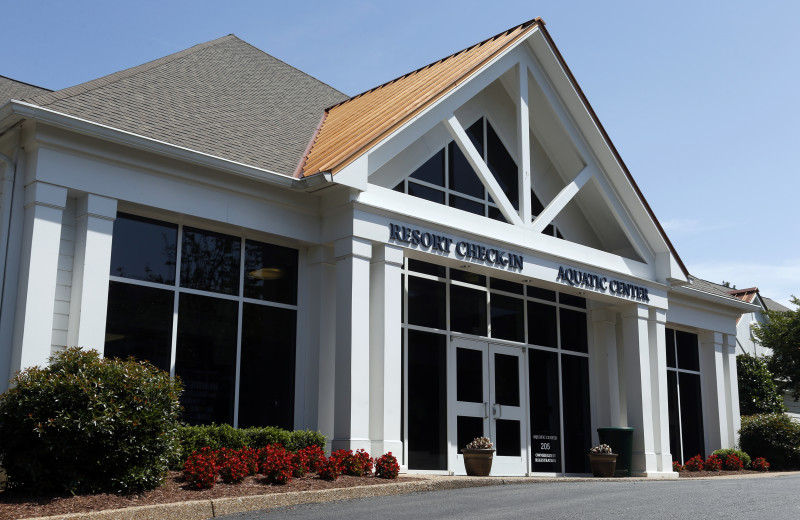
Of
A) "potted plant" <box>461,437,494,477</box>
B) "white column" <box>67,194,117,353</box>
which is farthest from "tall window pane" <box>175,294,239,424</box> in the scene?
"potted plant" <box>461,437,494,477</box>

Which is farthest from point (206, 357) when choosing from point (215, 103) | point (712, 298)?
point (712, 298)

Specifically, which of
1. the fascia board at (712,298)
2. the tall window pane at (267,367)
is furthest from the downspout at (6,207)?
the fascia board at (712,298)

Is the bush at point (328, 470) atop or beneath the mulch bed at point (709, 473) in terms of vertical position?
atop

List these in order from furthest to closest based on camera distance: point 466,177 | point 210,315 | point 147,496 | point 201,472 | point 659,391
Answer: point 659,391 → point 466,177 → point 210,315 → point 201,472 → point 147,496

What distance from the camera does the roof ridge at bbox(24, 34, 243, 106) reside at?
12469mm

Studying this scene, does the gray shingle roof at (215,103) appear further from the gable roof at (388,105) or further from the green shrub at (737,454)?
the green shrub at (737,454)

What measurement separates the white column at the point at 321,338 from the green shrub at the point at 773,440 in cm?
1419

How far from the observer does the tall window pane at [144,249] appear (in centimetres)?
1262

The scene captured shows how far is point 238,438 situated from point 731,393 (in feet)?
53.4

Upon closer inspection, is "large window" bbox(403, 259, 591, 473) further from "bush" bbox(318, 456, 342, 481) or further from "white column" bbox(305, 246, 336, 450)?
"bush" bbox(318, 456, 342, 481)

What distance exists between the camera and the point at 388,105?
1645cm

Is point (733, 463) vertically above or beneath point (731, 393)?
beneath

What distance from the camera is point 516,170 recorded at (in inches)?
752

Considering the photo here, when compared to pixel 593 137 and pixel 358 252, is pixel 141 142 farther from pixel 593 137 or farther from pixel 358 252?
pixel 593 137
